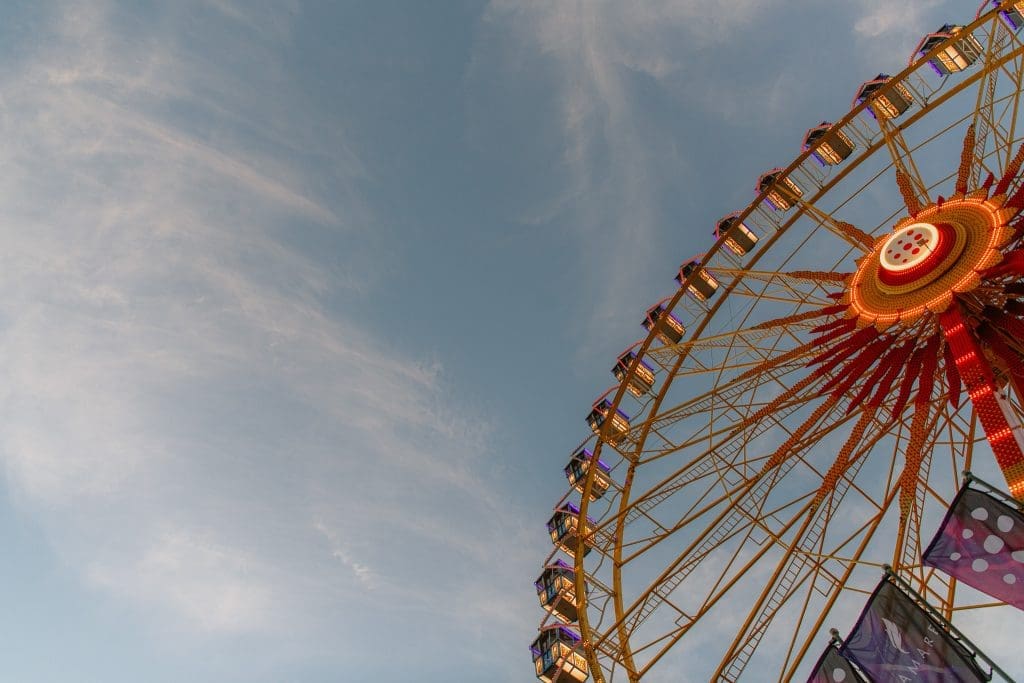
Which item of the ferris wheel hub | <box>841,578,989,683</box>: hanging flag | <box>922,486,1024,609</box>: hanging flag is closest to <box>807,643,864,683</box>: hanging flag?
<box>841,578,989,683</box>: hanging flag

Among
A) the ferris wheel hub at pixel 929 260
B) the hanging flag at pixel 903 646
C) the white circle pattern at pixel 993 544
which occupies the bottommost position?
the hanging flag at pixel 903 646

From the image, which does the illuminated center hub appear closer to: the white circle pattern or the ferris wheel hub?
the ferris wheel hub

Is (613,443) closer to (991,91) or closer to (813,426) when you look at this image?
(813,426)

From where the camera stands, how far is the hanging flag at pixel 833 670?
10086 mm

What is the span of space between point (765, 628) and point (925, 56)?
15.4m

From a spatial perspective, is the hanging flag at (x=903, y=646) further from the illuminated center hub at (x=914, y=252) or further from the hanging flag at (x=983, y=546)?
the illuminated center hub at (x=914, y=252)

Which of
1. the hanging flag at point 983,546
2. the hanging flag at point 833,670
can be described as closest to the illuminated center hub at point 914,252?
the hanging flag at point 983,546

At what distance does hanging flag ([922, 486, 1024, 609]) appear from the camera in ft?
30.3

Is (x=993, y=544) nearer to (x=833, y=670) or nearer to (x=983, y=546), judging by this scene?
(x=983, y=546)

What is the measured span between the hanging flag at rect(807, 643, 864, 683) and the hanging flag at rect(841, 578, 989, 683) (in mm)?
265

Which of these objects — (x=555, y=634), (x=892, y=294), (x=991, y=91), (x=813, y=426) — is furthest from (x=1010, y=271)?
(x=555, y=634)

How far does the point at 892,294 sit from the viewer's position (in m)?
14.1

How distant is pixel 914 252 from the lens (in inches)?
561

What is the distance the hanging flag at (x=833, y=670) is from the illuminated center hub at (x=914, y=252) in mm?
7566
